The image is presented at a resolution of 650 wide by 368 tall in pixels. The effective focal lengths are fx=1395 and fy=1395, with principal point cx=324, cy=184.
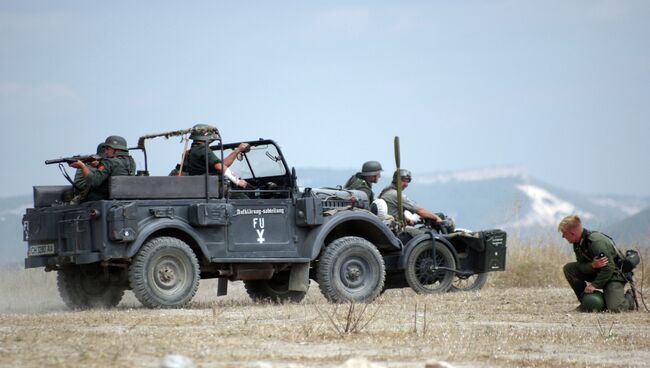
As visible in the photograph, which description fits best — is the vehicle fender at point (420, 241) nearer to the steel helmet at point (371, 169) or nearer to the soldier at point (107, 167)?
the steel helmet at point (371, 169)

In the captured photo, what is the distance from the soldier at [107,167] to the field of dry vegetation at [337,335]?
1455 millimetres

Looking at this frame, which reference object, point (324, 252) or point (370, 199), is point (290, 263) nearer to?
point (324, 252)

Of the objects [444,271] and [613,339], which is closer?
[613,339]

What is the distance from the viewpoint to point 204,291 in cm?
2355

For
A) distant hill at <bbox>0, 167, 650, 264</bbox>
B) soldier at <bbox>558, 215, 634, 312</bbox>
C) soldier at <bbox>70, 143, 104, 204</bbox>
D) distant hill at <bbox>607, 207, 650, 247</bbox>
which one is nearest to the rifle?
soldier at <bbox>70, 143, 104, 204</bbox>

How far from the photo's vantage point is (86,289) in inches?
692

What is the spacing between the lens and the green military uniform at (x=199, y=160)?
17203 mm

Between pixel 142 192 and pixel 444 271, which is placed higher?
pixel 142 192

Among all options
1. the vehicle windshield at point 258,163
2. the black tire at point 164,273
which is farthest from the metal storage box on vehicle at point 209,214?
the vehicle windshield at point 258,163

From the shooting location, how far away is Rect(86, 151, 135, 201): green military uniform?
16297 millimetres

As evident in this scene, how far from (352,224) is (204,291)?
5514 mm

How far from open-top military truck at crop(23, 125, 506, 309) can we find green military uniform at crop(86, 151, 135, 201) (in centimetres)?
33

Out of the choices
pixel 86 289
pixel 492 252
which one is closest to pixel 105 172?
pixel 86 289

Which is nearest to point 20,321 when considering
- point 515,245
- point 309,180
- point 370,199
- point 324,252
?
point 324,252
